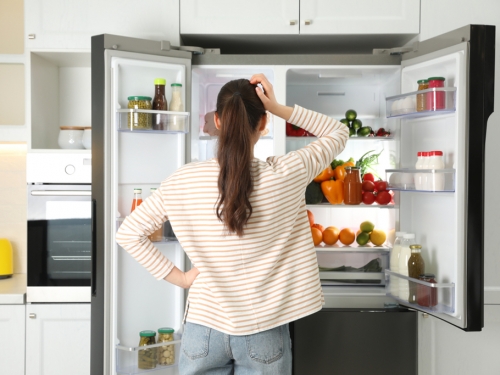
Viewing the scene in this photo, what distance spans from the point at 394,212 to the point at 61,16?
1772mm

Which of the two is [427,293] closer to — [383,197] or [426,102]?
[383,197]

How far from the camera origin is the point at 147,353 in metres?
2.25

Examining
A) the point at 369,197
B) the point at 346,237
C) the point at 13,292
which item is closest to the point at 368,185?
the point at 369,197

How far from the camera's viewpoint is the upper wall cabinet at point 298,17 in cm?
247

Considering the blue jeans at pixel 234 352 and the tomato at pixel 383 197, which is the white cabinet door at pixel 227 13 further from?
the blue jeans at pixel 234 352

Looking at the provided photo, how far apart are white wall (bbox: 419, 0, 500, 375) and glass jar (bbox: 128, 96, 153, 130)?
1.27 metres

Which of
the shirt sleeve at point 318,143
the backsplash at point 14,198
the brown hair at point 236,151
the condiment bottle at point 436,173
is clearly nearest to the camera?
the brown hair at point 236,151

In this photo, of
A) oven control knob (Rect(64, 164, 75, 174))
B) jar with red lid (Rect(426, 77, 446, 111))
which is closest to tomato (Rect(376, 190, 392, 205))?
jar with red lid (Rect(426, 77, 446, 111))

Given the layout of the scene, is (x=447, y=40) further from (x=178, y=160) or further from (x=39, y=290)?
(x=39, y=290)

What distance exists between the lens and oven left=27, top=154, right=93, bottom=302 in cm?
255

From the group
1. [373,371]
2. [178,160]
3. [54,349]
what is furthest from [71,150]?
[373,371]

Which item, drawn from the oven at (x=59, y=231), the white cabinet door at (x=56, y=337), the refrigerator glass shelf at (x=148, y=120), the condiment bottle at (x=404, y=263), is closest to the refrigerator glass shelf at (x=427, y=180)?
the condiment bottle at (x=404, y=263)

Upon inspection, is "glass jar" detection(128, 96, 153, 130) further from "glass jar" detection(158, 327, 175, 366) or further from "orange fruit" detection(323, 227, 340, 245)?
"orange fruit" detection(323, 227, 340, 245)

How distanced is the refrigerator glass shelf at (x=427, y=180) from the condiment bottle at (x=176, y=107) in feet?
2.99
